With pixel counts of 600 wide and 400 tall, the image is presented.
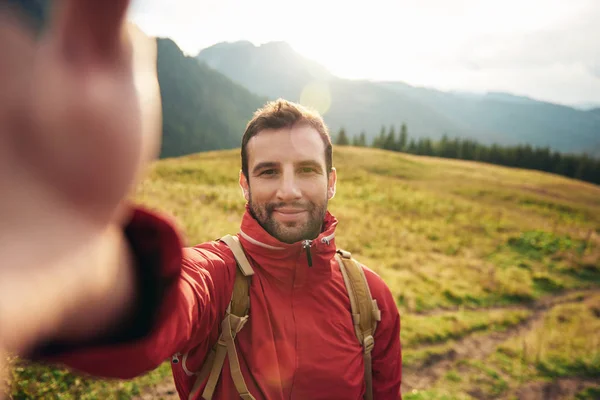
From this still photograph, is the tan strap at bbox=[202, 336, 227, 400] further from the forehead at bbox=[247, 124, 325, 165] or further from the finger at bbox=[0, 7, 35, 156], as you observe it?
the finger at bbox=[0, 7, 35, 156]

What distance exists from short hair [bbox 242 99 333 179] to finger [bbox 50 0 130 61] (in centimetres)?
203

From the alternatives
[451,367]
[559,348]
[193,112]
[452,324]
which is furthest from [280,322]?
[193,112]

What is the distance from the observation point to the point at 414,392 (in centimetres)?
511

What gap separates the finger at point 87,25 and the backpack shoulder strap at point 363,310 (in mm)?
2202

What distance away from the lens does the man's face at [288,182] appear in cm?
226

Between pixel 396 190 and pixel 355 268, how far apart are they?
921 inches

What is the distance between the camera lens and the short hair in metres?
2.34

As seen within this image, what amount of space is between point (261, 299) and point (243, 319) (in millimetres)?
183

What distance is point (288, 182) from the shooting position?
7.38ft

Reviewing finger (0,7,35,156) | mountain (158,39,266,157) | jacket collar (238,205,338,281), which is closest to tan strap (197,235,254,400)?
jacket collar (238,205,338,281)

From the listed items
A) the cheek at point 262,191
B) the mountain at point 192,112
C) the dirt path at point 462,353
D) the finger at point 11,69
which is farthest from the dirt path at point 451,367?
the mountain at point 192,112

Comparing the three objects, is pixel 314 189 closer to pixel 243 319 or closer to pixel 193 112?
pixel 243 319

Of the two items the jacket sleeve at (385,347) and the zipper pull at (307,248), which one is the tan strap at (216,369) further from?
the jacket sleeve at (385,347)

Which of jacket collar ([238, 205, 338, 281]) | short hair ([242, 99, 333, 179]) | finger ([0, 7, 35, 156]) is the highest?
short hair ([242, 99, 333, 179])
